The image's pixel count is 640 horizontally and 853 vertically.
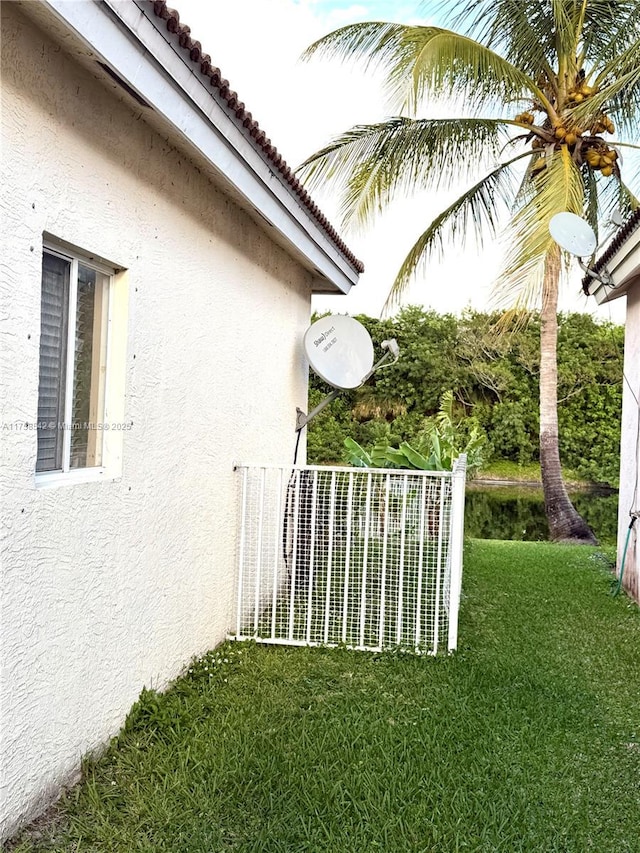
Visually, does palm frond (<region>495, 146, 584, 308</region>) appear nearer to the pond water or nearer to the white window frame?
the white window frame

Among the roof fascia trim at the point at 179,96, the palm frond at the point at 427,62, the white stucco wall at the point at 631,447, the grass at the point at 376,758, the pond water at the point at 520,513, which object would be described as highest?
the palm frond at the point at 427,62

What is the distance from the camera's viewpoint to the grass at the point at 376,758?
3.28 m

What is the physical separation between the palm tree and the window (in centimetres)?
826

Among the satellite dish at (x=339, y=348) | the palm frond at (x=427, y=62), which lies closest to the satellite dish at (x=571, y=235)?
the satellite dish at (x=339, y=348)

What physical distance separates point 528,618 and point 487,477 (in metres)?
15.5

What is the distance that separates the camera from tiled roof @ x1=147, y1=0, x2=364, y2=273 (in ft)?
11.5

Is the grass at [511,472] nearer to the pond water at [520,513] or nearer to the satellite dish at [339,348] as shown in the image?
the pond water at [520,513]

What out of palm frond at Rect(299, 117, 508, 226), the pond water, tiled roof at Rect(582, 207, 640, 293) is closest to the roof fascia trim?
tiled roof at Rect(582, 207, 640, 293)

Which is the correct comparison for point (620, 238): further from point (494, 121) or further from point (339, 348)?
point (494, 121)

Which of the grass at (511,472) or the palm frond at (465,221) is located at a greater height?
the palm frond at (465,221)

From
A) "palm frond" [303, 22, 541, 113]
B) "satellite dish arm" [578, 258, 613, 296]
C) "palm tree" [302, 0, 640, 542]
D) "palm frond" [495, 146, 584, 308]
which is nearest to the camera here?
"palm frond" [495, 146, 584, 308]

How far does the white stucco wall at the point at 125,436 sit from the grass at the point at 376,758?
29 cm

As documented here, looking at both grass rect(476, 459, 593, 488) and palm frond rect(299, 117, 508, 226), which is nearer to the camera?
palm frond rect(299, 117, 508, 226)

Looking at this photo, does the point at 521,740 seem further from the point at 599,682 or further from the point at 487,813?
the point at 599,682
